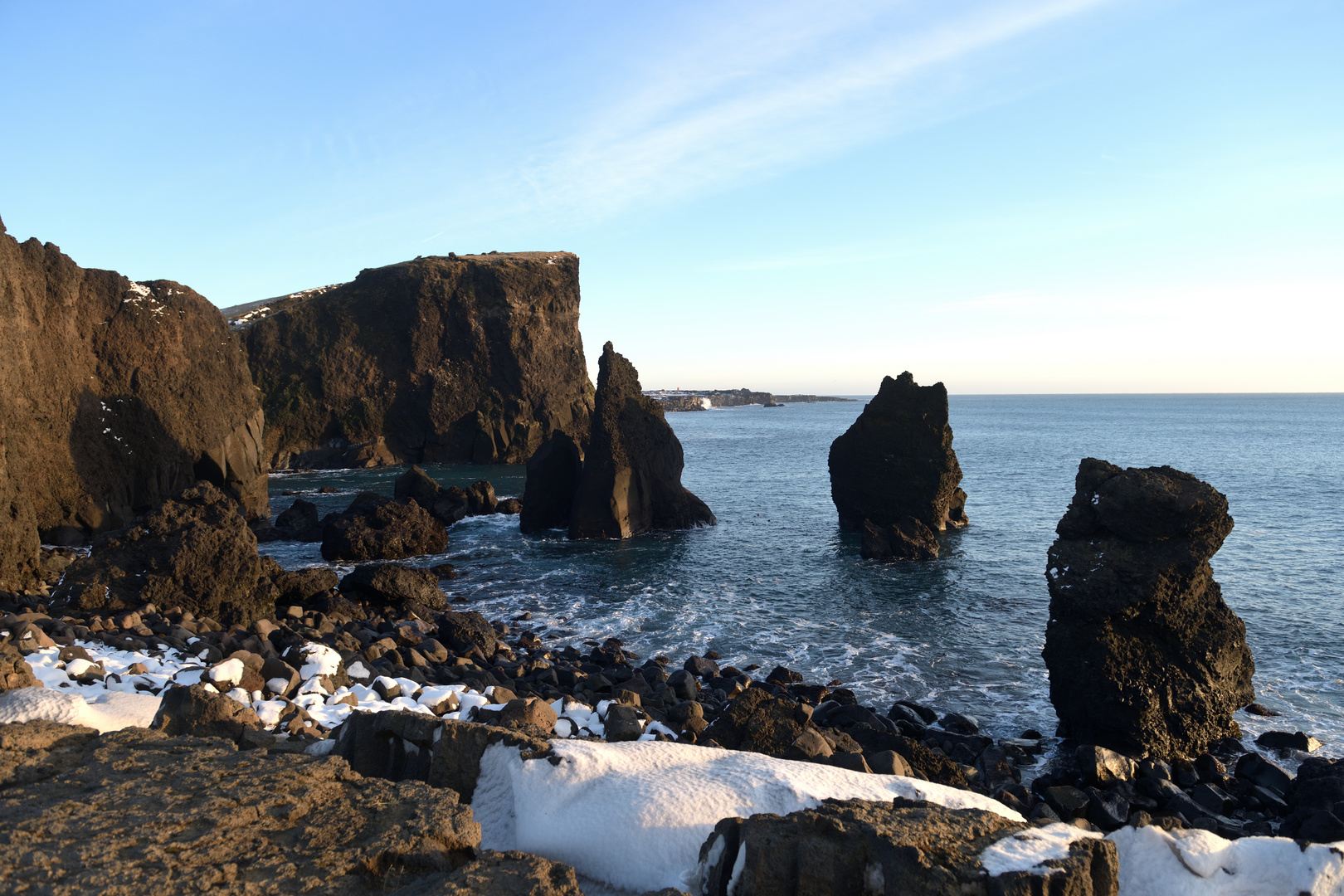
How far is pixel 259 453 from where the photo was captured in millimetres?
37812

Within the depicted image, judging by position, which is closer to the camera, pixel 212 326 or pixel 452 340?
pixel 212 326

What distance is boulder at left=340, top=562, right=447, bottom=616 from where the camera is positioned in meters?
22.0

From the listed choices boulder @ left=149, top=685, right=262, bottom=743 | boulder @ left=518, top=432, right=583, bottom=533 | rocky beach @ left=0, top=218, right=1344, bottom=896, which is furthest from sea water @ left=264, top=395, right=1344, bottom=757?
boulder @ left=149, top=685, right=262, bottom=743

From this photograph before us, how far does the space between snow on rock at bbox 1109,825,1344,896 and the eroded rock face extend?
4907 mm

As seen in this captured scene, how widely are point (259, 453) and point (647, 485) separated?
63.9ft

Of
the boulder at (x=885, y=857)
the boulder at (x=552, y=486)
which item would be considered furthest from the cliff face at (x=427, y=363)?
the boulder at (x=885, y=857)

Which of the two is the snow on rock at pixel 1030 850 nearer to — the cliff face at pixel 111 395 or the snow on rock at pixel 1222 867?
Result: the snow on rock at pixel 1222 867

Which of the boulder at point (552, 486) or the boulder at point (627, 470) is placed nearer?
the boulder at point (627, 470)

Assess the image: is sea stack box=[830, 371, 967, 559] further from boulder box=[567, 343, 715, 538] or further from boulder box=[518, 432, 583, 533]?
boulder box=[518, 432, 583, 533]

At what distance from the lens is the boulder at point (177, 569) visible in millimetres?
16781

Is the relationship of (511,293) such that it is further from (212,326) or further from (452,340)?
(212,326)

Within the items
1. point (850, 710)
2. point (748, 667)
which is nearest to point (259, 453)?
point (748, 667)

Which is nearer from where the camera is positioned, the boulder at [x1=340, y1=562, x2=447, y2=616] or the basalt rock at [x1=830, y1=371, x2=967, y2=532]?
the boulder at [x1=340, y1=562, x2=447, y2=616]

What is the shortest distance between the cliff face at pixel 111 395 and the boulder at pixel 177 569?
Answer: 3739 mm
